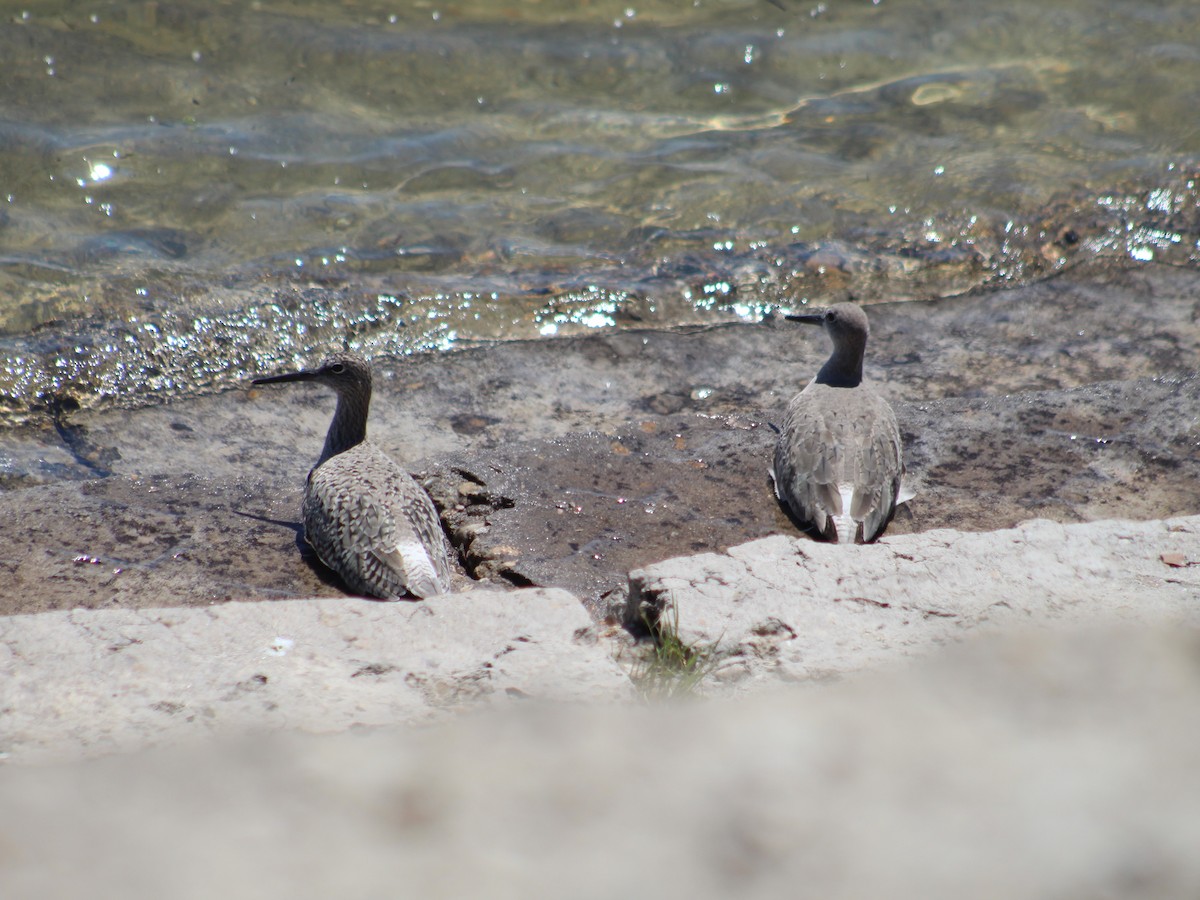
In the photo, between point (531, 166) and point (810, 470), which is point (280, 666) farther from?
point (531, 166)

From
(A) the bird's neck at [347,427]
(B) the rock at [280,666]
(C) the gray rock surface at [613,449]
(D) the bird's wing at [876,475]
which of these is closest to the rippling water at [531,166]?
(C) the gray rock surface at [613,449]

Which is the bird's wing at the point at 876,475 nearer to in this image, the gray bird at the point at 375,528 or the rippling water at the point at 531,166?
the gray bird at the point at 375,528

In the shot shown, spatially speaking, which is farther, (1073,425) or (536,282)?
(536,282)

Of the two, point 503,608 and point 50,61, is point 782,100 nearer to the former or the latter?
point 50,61

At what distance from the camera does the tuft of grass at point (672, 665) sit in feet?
11.1

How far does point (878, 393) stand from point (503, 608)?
331 cm

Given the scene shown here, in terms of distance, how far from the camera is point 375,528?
4.80 m

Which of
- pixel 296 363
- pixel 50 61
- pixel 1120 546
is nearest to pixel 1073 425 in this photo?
pixel 1120 546

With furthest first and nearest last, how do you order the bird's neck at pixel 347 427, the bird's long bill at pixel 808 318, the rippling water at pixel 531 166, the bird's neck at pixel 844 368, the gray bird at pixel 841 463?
the rippling water at pixel 531 166, the bird's long bill at pixel 808 318, the bird's neck at pixel 844 368, the bird's neck at pixel 347 427, the gray bird at pixel 841 463

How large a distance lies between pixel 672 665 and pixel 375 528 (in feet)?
5.68

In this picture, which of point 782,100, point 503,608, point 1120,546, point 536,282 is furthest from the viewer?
point 782,100

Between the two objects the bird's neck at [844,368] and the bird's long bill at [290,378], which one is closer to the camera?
the bird's long bill at [290,378]

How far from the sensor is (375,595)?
15.5ft

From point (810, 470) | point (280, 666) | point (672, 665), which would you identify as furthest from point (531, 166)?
point (280, 666)
